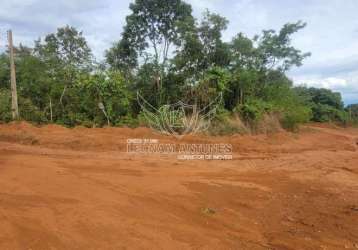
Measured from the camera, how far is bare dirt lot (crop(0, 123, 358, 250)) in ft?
9.57

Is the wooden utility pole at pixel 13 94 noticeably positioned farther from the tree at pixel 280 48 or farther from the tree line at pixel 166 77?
the tree at pixel 280 48

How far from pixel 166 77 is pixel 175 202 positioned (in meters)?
11.6

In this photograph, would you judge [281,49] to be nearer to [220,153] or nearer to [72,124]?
[220,153]

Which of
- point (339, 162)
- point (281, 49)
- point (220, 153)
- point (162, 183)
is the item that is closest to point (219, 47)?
point (281, 49)

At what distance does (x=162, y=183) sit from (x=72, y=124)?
10020 mm

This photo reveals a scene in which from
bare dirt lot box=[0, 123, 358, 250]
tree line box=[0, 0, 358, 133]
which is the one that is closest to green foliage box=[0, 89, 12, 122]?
tree line box=[0, 0, 358, 133]

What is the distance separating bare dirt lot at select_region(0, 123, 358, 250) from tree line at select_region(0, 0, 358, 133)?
215 inches

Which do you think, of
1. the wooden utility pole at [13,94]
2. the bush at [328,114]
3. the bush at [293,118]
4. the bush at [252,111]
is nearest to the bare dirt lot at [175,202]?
the bush at [252,111]

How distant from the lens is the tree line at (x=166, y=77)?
13.0m

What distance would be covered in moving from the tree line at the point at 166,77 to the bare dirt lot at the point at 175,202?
5449mm

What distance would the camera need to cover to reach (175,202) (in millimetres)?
4059

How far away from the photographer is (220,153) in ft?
27.8

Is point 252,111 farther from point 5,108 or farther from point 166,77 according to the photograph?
point 5,108

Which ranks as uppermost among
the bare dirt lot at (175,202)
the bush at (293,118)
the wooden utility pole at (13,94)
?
the wooden utility pole at (13,94)
